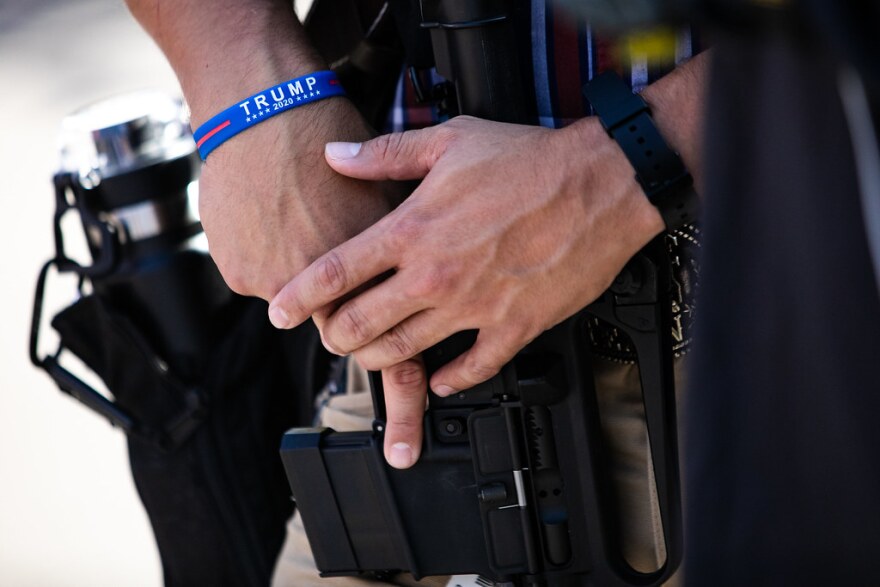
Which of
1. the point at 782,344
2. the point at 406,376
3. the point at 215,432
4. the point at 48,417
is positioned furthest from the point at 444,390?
the point at 48,417

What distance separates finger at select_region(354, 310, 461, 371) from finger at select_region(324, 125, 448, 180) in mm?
165

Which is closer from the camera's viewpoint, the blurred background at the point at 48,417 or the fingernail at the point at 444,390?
the fingernail at the point at 444,390

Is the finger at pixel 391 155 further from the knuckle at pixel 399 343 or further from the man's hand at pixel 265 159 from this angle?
the knuckle at pixel 399 343

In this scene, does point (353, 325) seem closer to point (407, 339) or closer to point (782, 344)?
point (407, 339)

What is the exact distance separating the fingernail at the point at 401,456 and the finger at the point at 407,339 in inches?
4.9

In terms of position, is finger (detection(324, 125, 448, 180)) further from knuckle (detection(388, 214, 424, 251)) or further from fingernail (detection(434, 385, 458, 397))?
fingernail (detection(434, 385, 458, 397))

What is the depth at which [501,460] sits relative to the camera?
124 cm

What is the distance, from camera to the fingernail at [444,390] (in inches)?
47.8

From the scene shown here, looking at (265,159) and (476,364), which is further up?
(265,159)

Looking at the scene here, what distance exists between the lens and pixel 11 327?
3.91 meters

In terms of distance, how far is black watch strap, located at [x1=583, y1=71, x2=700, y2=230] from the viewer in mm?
999

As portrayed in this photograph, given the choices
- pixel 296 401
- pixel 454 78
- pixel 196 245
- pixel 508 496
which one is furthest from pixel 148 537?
pixel 454 78

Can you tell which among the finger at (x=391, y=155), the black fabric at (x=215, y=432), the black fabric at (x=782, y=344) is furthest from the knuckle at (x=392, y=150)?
the black fabric at (x=215, y=432)

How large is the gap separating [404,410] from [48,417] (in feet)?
8.57
